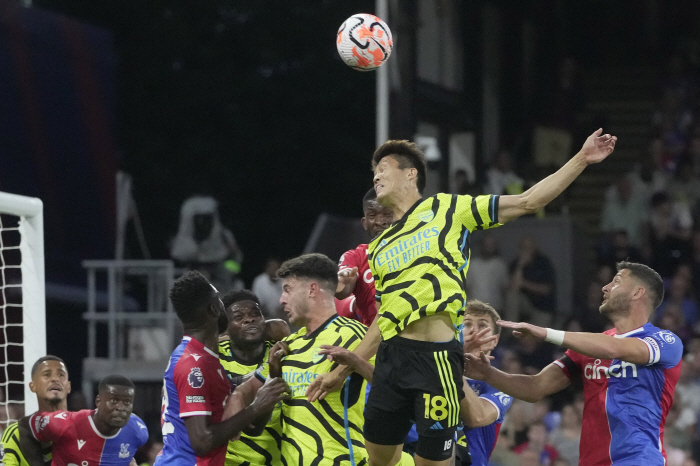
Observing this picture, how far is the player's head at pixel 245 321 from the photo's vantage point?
6852 millimetres

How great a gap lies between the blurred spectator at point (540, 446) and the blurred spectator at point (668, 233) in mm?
2977

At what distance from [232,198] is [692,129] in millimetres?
9490

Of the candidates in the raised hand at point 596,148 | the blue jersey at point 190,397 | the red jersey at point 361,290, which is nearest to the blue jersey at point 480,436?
the red jersey at point 361,290

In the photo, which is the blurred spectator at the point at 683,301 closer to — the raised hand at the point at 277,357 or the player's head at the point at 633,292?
the player's head at the point at 633,292

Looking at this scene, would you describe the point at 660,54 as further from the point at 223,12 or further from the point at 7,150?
the point at 7,150

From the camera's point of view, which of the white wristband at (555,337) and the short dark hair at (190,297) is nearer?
the white wristband at (555,337)

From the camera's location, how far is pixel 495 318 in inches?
277

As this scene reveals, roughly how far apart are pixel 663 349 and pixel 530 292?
23.3ft

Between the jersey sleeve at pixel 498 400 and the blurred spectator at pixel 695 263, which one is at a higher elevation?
the blurred spectator at pixel 695 263

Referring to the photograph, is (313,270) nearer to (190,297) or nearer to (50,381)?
(190,297)

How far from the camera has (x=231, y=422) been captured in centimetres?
629

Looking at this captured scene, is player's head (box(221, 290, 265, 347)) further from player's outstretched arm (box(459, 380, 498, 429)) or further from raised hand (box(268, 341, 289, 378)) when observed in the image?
player's outstretched arm (box(459, 380, 498, 429))

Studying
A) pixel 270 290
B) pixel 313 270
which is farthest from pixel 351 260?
pixel 270 290

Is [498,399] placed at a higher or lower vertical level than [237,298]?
lower
